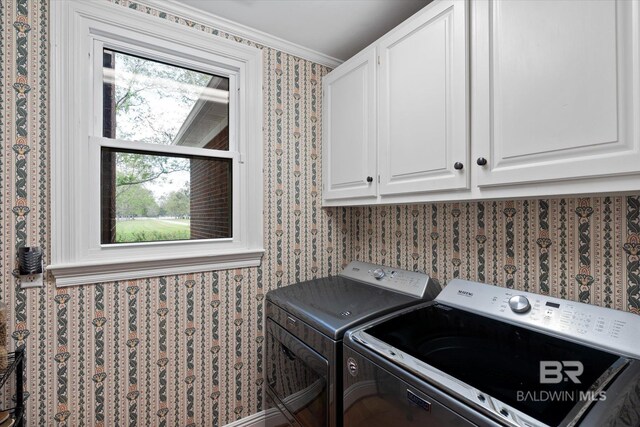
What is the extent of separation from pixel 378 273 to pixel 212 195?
1.08m

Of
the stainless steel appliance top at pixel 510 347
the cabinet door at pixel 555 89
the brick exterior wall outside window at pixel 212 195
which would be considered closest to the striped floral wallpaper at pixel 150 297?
the brick exterior wall outside window at pixel 212 195

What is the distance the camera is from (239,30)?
1.70 meters

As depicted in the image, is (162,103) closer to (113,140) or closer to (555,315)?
(113,140)

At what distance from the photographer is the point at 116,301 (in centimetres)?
141

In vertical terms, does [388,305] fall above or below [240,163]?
below

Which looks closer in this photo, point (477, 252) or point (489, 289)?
point (489, 289)

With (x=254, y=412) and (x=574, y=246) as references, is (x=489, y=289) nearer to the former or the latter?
(x=574, y=246)

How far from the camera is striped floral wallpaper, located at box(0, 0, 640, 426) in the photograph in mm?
1207

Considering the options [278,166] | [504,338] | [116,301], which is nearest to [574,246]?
[504,338]

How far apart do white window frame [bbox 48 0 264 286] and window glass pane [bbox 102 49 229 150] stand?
4 centimetres

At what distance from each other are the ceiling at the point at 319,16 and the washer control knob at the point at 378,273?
1401mm

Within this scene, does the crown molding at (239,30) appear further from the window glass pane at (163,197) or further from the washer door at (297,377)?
the washer door at (297,377)

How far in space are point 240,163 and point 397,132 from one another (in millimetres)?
903

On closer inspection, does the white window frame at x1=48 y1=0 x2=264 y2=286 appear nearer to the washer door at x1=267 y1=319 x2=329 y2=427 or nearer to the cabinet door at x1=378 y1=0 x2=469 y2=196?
the washer door at x1=267 y1=319 x2=329 y2=427
